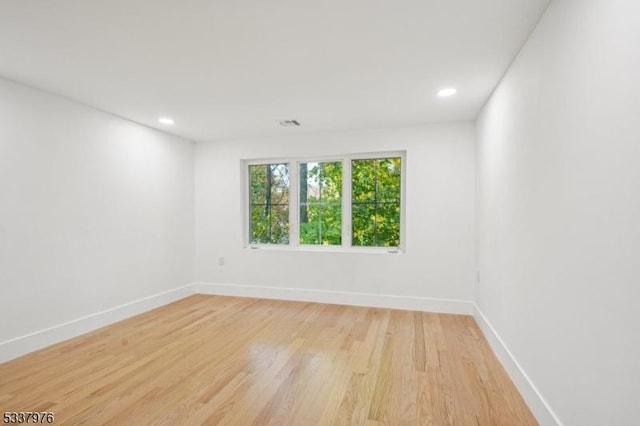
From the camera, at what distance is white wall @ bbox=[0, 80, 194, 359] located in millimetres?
2553

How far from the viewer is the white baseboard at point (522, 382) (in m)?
1.63

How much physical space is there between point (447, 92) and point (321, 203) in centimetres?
214

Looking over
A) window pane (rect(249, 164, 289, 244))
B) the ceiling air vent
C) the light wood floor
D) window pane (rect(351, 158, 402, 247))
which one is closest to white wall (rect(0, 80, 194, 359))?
the light wood floor

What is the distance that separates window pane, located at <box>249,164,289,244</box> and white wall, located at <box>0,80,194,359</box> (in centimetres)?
108

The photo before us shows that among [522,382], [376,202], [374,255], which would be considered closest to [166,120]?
[376,202]

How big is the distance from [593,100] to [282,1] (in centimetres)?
149

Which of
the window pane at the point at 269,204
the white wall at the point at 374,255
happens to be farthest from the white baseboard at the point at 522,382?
the window pane at the point at 269,204

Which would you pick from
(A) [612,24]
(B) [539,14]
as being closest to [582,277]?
(A) [612,24]

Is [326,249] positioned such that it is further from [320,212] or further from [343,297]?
[343,297]

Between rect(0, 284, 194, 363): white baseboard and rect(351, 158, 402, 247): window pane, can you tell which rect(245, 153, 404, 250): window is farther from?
rect(0, 284, 194, 363): white baseboard

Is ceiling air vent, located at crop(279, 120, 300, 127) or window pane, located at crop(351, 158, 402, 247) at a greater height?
ceiling air vent, located at crop(279, 120, 300, 127)

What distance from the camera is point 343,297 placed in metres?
4.04

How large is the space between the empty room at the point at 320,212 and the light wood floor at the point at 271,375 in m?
0.02

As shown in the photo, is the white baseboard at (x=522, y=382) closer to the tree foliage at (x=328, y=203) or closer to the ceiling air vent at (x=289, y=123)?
the tree foliage at (x=328, y=203)
